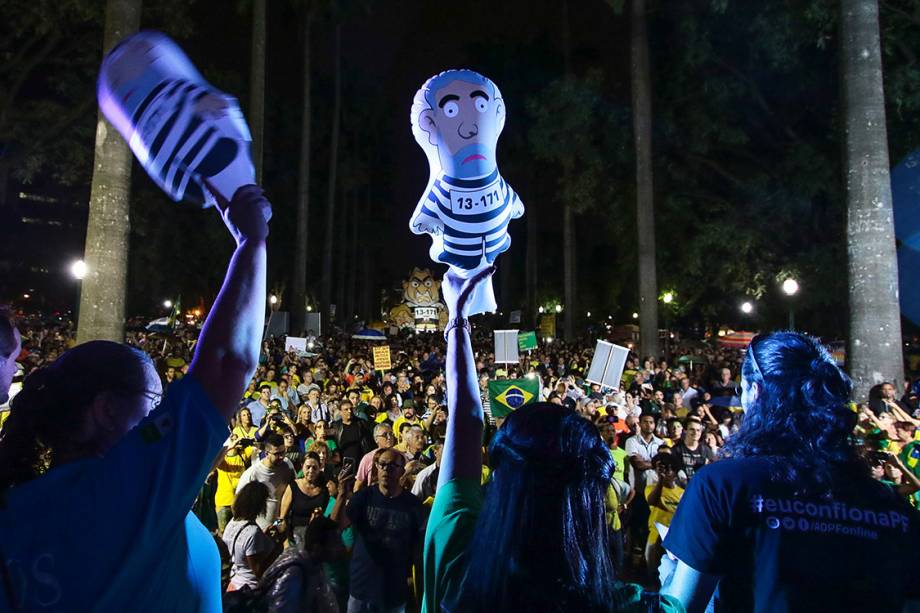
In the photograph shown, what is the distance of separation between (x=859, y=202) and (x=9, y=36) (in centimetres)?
2007

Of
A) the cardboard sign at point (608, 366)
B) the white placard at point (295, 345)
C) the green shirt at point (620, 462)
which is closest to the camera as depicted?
the green shirt at point (620, 462)

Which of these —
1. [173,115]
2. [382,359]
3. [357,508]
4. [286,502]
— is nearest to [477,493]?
[173,115]

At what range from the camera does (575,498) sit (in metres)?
1.52

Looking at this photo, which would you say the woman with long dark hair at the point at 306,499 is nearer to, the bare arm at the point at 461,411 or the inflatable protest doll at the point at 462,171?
the inflatable protest doll at the point at 462,171

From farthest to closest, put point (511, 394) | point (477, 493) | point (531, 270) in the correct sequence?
1. point (531, 270)
2. point (511, 394)
3. point (477, 493)

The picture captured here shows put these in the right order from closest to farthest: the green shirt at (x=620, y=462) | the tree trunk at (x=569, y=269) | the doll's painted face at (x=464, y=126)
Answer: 1. the doll's painted face at (x=464, y=126)
2. the green shirt at (x=620, y=462)
3. the tree trunk at (x=569, y=269)

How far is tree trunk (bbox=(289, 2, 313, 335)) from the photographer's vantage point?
2795cm

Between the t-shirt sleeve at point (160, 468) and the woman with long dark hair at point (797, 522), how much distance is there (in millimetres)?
1305

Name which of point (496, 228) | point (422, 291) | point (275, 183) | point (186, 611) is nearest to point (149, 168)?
point (186, 611)

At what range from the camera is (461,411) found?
202cm

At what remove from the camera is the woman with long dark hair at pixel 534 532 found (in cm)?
145

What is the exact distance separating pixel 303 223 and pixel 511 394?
22490 millimetres

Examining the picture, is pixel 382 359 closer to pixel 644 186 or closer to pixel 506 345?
pixel 506 345

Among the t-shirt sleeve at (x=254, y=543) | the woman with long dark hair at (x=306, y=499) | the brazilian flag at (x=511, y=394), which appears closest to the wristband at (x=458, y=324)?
the t-shirt sleeve at (x=254, y=543)
